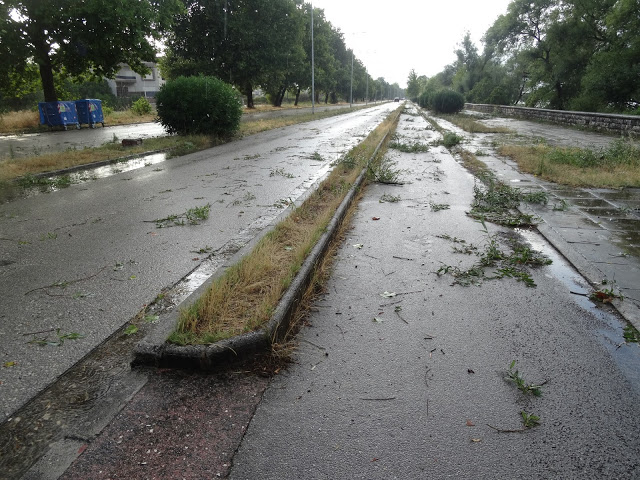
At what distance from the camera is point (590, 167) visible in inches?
394

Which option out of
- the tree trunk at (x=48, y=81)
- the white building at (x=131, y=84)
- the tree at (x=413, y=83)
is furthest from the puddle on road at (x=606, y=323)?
the tree at (x=413, y=83)

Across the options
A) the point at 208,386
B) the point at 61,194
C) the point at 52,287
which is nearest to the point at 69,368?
the point at 208,386

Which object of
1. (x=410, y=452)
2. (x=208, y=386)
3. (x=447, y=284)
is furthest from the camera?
(x=447, y=284)

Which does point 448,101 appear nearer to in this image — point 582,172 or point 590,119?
point 590,119

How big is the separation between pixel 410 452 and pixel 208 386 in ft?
4.02

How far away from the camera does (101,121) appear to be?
2308cm

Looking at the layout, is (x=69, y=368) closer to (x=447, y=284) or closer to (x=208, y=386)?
(x=208, y=386)

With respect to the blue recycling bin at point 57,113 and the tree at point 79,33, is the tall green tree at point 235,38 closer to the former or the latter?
the tree at point 79,33

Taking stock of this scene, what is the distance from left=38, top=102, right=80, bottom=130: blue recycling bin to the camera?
808 inches

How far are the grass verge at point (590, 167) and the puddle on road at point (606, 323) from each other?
15.8 feet

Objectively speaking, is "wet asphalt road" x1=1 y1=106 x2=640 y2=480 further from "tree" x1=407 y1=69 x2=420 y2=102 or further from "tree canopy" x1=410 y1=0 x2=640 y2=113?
"tree" x1=407 y1=69 x2=420 y2=102

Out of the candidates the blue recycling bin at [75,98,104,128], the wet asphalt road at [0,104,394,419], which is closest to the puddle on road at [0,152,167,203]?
the wet asphalt road at [0,104,394,419]

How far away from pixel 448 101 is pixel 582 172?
33.5 metres

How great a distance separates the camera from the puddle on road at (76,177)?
26.1 ft
